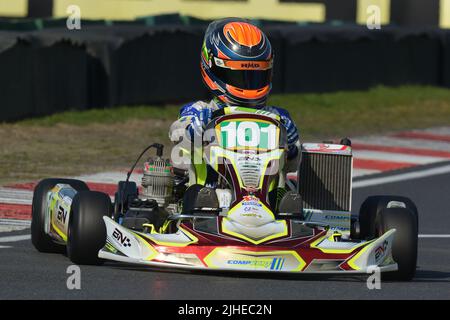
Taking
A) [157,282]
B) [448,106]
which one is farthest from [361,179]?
[448,106]

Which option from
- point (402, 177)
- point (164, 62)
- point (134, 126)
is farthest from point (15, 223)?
point (164, 62)

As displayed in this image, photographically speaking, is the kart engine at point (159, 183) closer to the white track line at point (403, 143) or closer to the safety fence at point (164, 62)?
the safety fence at point (164, 62)

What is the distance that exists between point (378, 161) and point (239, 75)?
22.6 feet

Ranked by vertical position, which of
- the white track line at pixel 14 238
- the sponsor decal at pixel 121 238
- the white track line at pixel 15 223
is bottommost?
the white track line at pixel 15 223

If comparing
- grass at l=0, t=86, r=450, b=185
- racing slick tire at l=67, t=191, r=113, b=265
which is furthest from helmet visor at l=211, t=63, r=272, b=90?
grass at l=0, t=86, r=450, b=185

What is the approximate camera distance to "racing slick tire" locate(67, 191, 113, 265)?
26.4 ft

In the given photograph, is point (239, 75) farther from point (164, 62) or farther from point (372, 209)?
point (164, 62)

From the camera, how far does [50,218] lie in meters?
8.79

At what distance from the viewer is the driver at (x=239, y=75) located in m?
8.71

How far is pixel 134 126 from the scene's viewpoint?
692 inches

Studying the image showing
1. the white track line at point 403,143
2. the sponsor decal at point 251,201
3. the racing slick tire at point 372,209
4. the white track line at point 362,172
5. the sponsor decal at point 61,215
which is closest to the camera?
the sponsor decal at point 251,201

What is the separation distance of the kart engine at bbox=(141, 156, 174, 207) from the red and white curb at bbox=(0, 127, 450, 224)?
1.97 metres

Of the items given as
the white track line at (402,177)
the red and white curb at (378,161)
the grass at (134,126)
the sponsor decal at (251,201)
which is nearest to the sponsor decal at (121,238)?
the sponsor decal at (251,201)

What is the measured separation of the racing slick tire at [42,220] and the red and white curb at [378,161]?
56.7 inches
